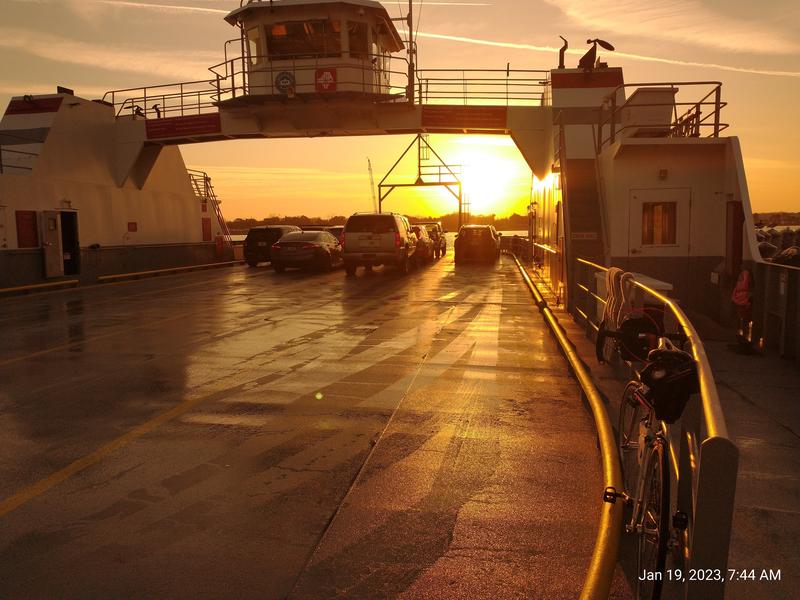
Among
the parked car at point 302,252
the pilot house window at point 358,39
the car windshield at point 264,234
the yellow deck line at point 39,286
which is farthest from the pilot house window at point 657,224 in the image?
the car windshield at point 264,234

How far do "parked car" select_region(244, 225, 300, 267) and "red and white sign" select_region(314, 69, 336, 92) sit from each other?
24.2 feet

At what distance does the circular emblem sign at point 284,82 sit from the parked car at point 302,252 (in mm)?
5637

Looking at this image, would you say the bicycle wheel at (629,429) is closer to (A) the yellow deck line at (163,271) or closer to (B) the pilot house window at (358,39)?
(A) the yellow deck line at (163,271)

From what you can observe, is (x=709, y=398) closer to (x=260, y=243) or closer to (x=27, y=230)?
(x=27, y=230)

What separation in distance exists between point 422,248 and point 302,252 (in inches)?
294

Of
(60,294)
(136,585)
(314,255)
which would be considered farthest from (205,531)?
(314,255)

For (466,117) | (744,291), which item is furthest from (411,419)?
(466,117)

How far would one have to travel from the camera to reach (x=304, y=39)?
26.3 m

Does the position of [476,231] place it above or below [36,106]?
below

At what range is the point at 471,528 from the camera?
13.2ft

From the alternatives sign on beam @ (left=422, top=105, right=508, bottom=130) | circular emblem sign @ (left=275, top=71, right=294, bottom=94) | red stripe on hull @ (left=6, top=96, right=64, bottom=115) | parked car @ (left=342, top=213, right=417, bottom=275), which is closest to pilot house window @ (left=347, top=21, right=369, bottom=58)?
circular emblem sign @ (left=275, top=71, right=294, bottom=94)

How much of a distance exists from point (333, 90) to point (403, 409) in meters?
20.7

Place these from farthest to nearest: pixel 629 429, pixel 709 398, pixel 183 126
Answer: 1. pixel 183 126
2. pixel 629 429
3. pixel 709 398

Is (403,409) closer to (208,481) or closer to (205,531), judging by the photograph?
(208,481)
